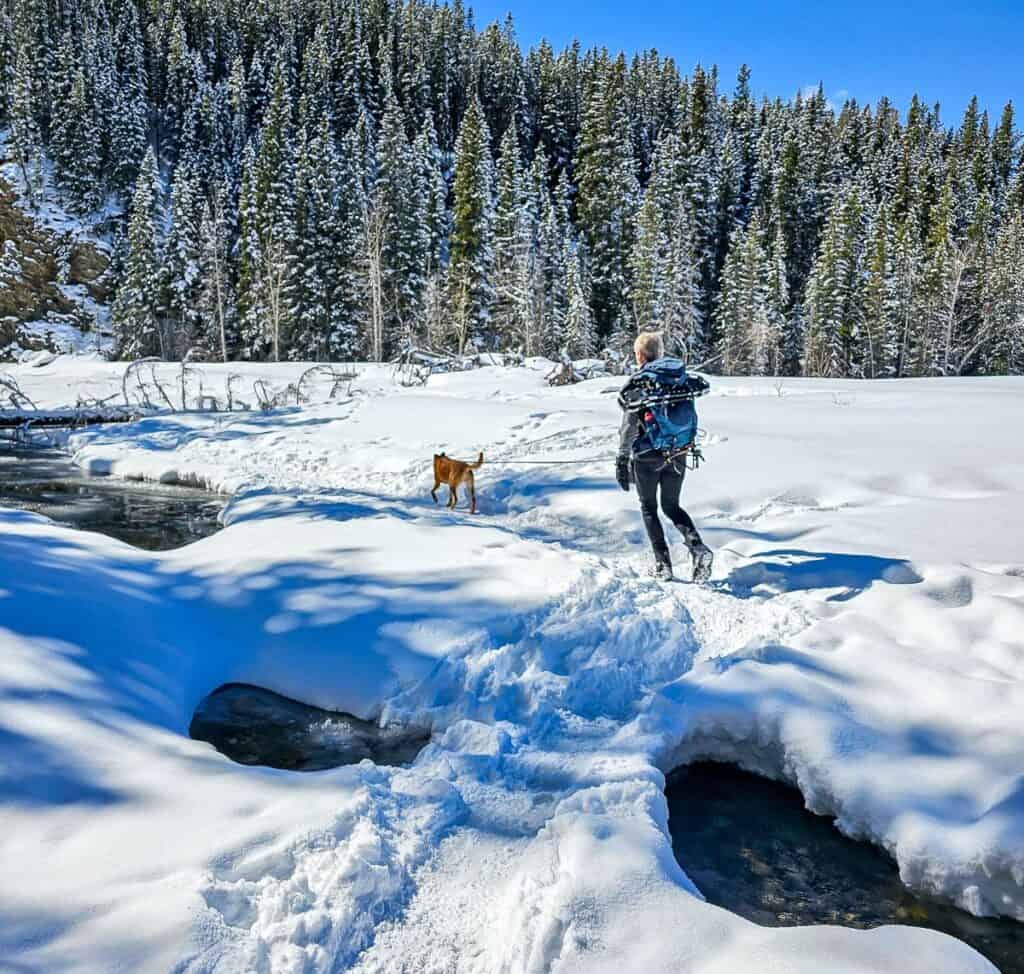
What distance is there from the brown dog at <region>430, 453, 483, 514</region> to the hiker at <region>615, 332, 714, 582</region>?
3357mm

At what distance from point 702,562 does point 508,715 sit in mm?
2833

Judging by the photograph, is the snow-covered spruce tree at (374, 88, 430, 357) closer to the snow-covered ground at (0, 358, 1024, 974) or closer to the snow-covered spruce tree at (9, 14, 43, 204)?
the snow-covered spruce tree at (9, 14, 43, 204)

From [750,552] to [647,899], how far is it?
15.4 ft

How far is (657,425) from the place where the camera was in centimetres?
567

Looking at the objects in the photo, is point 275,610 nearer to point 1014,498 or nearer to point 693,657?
point 693,657

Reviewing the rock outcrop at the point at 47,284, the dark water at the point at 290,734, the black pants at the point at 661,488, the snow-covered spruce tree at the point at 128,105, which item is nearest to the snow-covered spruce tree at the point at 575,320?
the black pants at the point at 661,488

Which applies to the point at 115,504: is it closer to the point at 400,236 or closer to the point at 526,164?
the point at 400,236

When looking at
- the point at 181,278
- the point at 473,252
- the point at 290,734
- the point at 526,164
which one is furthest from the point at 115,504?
the point at 526,164

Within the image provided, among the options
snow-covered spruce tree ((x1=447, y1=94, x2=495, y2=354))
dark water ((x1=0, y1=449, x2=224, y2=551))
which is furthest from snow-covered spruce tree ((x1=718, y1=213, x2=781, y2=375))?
dark water ((x1=0, y1=449, x2=224, y2=551))

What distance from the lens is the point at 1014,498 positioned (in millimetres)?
7133

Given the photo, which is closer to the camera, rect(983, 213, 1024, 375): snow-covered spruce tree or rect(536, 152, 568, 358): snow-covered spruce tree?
rect(536, 152, 568, 358): snow-covered spruce tree

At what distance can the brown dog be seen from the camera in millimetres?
9039

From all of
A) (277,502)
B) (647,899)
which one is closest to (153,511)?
(277,502)

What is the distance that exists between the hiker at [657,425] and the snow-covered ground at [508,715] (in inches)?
32.4
